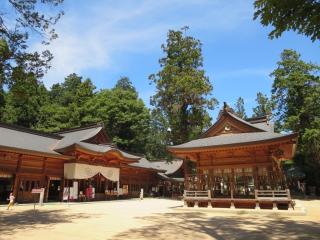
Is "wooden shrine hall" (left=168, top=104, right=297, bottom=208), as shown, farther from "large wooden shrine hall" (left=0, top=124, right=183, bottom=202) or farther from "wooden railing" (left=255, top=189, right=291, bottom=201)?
"large wooden shrine hall" (left=0, top=124, right=183, bottom=202)

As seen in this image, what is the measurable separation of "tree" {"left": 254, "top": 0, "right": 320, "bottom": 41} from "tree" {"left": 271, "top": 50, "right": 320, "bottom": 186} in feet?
96.4

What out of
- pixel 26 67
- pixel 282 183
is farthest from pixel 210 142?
pixel 26 67

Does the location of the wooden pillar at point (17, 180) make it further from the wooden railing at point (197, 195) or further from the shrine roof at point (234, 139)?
the wooden railing at point (197, 195)

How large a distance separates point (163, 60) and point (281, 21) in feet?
104

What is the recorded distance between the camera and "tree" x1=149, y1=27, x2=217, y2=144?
114ft

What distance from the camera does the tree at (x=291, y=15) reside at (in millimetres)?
6965

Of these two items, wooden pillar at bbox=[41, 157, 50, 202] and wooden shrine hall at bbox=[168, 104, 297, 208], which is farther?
wooden pillar at bbox=[41, 157, 50, 202]

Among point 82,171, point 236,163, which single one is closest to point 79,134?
point 82,171

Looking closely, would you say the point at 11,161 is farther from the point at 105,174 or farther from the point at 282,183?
the point at 282,183

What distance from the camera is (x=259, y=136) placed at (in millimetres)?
22297

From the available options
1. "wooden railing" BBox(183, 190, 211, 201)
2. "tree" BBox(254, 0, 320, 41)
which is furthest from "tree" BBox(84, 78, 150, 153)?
"tree" BBox(254, 0, 320, 41)

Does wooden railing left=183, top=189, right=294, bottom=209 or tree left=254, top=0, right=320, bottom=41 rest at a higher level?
tree left=254, top=0, right=320, bottom=41

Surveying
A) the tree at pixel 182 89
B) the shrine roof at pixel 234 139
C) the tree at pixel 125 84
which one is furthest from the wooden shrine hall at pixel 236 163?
the tree at pixel 125 84

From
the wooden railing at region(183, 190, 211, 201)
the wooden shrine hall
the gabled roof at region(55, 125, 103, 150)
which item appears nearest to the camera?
the wooden shrine hall
